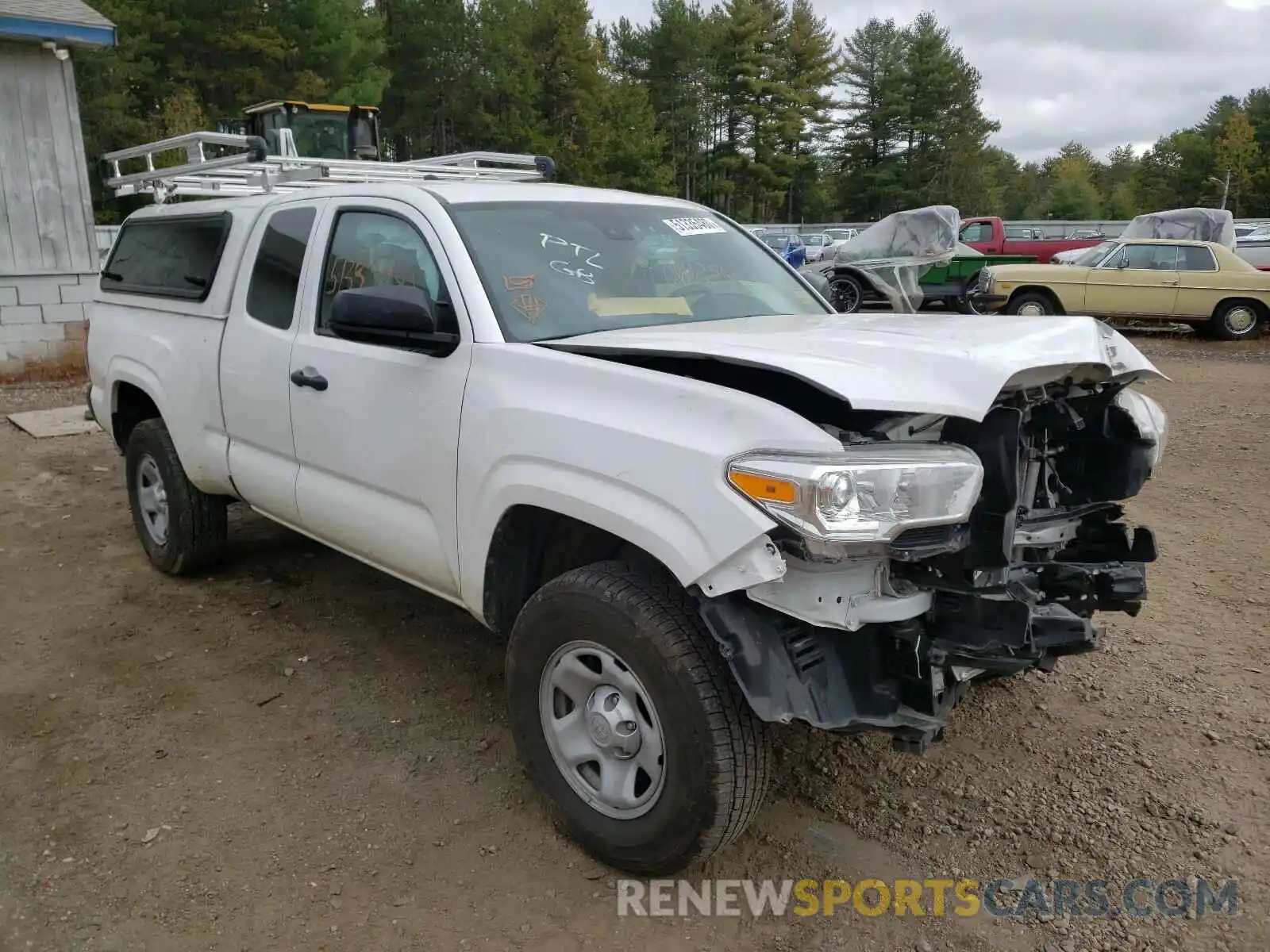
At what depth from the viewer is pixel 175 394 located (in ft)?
15.4

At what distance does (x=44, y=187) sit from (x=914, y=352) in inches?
460

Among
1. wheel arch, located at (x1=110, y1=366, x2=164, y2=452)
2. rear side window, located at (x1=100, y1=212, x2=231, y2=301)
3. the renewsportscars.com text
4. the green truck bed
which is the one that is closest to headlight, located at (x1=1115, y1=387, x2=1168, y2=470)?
the renewsportscars.com text

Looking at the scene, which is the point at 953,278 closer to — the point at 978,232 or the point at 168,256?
the point at 978,232

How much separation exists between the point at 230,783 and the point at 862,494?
2.41 metres

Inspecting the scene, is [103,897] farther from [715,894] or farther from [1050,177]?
Answer: [1050,177]

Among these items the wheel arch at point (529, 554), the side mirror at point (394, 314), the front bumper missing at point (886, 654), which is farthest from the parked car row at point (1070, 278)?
the front bumper missing at point (886, 654)

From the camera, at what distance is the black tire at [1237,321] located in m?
15.7

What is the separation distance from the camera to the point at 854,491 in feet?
7.63

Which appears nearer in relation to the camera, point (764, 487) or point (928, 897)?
point (764, 487)

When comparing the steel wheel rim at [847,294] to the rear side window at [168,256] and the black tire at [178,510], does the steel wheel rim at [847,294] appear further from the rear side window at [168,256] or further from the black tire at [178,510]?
the black tire at [178,510]

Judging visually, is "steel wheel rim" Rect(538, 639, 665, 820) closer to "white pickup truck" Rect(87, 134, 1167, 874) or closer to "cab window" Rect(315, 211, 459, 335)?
"white pickup truck" Rect(87, 134, 1167, 874)

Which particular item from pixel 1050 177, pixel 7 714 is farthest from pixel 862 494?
pixel 1050 177

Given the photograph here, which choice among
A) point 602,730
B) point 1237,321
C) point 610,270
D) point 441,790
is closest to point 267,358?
point 610,270

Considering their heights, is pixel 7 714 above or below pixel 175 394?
below
